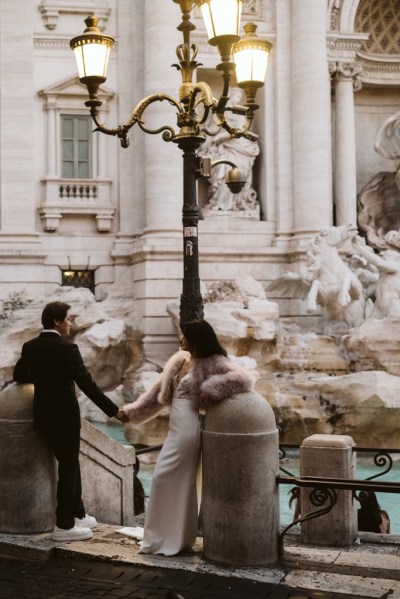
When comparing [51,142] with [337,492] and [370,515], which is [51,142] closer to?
[370,515]

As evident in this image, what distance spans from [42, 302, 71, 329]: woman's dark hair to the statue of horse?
37.3ft

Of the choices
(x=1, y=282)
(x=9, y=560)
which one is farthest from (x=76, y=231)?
(x=9, y=560)

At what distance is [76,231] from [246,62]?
12.3 metres

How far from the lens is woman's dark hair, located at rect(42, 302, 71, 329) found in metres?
6.57

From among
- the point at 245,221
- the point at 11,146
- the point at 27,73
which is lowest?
the point at 245,221

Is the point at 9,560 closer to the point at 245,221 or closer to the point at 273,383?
the point at 273,383

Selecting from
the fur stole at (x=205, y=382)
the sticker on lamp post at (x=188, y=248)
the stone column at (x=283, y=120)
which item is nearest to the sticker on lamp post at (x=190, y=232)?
the sticker on lamp post at (x=188, y=248)

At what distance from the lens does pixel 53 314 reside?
6574 millimetres

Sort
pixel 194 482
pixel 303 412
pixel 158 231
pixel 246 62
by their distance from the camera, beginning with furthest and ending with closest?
1. pixel 158 231
2. pixel 303 412
3. pixel 246 62
4. pixel 194 482

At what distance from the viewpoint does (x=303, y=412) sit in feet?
50.2

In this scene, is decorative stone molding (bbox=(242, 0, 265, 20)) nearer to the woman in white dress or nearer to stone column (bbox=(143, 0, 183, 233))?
stone column (bbox=(143, 0, 183, 233))

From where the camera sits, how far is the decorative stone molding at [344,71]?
21.9m

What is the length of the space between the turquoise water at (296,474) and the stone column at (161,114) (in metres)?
Result: 5.44

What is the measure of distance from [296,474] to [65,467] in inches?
280
